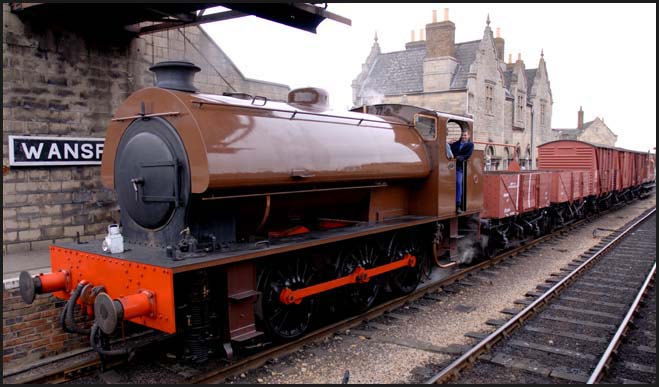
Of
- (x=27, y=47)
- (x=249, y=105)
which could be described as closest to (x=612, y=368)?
(x=249, y=105)

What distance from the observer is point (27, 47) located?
23.3 feet

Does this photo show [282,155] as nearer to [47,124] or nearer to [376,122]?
[376,122]

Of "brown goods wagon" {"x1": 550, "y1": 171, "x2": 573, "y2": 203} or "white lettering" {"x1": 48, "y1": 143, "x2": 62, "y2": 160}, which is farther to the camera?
"brown goods wagon" {"x1": 550, "y1": 171, "x2": 573, "y2": 203}

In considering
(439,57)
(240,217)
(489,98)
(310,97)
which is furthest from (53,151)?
(489,98)

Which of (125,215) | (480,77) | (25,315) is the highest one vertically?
(480,77)

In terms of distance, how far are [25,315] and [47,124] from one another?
9.83 feet

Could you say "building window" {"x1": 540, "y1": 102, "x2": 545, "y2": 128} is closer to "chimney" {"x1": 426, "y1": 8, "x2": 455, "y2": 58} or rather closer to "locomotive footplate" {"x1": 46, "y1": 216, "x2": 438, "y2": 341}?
"chimney" {"x1": 426, "y1": 8, "x2": 455, "y2": 58}

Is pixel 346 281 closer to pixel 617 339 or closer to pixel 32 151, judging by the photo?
pixel 617 339

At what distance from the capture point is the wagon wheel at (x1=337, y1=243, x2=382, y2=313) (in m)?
6.74

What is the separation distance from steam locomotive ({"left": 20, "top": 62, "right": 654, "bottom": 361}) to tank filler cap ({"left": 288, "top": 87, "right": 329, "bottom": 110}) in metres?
0.02

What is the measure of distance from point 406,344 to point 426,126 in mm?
3876

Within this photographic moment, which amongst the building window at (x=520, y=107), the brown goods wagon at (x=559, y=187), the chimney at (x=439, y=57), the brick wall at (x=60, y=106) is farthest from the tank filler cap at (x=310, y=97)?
the building window at (x=520, y=107)

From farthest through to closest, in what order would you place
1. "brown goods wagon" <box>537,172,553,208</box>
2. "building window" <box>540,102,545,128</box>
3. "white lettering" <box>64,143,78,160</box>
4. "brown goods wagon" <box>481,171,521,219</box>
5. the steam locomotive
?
"building window" <box>540,102,545,128</box>, "brown goods wagon" <box>537,172,553,208</box>, "brown goods wagon" <box>481,171,521,219</box>, "white lettering" <box>64,143,78,160</box>, the steam locomotive

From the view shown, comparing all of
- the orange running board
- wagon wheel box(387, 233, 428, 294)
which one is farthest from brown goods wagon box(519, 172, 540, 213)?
the orange running board
